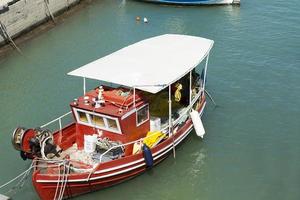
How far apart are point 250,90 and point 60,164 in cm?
1218

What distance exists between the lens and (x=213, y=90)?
26016mm

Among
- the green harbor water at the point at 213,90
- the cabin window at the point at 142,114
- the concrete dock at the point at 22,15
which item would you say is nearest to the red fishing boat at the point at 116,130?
the cabin window at the point at 142,114

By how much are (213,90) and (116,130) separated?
30.2 ft

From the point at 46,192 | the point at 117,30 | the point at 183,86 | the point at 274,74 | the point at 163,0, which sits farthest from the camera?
the point at 163,0

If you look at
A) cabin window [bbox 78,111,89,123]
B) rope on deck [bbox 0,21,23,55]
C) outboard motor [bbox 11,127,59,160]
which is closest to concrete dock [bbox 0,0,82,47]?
rope on deck [bbox 0,21,23,55]

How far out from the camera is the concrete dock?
3111 centimetres

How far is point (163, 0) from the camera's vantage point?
41438 millimetres

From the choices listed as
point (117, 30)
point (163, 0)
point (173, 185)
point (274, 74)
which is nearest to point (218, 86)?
point (274, 74)

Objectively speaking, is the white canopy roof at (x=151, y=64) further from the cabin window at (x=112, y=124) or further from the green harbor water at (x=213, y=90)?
the green harbor water at (x=213, y=90)

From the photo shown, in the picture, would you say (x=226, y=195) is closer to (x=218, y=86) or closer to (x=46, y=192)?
(x=46, y=192)

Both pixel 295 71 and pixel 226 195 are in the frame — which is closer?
pixel 226 195

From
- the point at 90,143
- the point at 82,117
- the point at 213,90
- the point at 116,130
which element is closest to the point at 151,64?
the point at 116,130

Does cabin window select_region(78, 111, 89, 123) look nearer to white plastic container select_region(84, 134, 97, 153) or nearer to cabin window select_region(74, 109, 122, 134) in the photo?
cabin window select_region(74, 109, 122, 134)

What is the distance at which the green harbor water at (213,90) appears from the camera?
18703 mm
